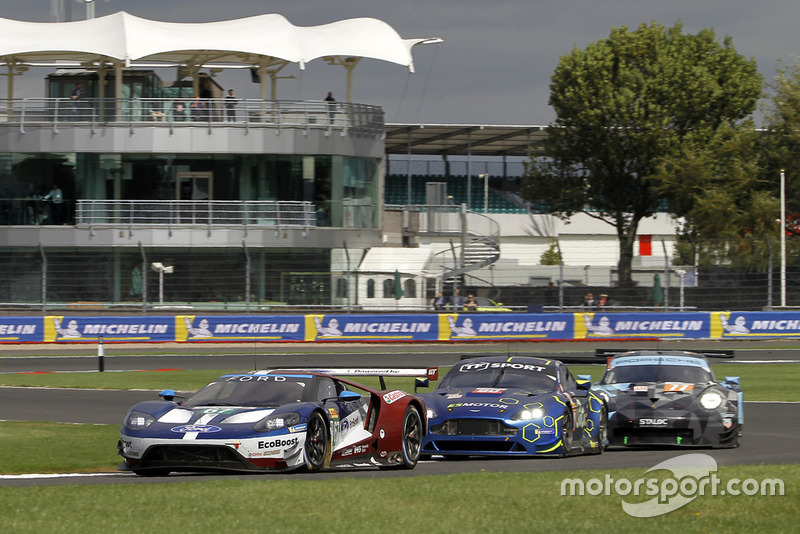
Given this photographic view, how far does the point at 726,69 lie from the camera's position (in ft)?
169

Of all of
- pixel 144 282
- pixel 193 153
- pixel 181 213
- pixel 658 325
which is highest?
pixel 193 153

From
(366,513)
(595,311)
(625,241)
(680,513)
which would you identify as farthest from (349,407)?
(625,241)

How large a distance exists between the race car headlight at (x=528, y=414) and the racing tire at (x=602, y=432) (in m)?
1.23

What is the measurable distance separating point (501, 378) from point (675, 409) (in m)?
2.22

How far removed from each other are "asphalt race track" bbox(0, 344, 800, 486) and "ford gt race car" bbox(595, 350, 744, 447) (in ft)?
0.78

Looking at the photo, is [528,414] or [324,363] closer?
[528,414]

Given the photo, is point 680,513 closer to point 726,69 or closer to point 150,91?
point 150,91

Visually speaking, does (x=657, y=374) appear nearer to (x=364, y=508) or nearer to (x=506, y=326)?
(x=364, y=508)

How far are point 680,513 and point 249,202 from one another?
35.9 metres

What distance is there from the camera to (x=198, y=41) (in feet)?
144

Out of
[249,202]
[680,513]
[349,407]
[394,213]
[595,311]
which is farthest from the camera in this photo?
[394,213]

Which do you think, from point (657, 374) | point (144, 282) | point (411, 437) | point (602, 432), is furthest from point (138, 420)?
point (144, 282)

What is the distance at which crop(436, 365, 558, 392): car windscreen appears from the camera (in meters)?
13.0

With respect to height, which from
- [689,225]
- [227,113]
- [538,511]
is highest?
[227,113]
